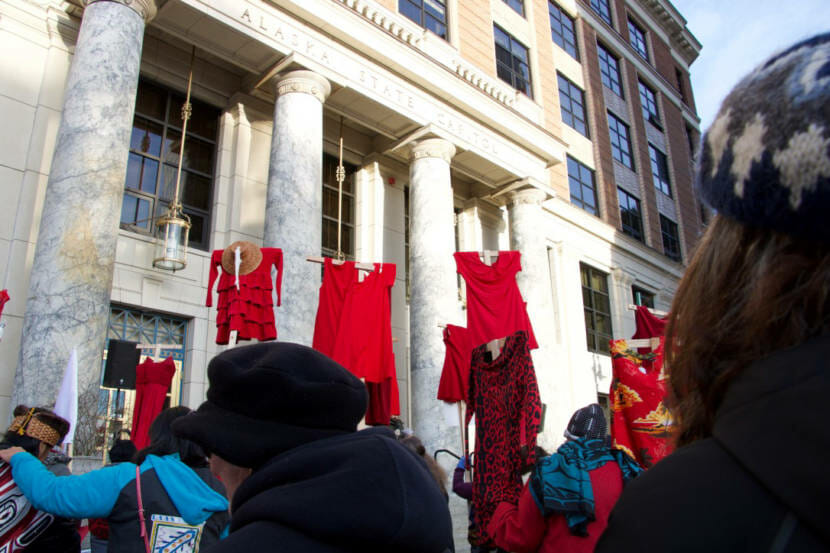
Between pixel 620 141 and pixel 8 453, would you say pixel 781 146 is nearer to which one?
pixel 8 453

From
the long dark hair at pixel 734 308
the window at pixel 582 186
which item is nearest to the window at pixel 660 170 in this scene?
the window at pixel 582 186

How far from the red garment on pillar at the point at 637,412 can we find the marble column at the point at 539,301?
→ 8086mm

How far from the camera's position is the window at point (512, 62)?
651 inches

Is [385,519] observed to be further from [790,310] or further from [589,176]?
[589,176]

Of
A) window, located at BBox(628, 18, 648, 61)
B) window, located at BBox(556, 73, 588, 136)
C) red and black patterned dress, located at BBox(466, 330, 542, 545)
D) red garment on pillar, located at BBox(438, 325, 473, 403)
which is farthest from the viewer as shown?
window, located at BBox(628, 18, 648, 61)

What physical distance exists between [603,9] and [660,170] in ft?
23.3

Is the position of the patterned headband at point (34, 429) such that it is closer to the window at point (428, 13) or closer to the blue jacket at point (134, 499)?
the blue jacket at point (134, 499)

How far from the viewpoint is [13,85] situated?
28.4ft

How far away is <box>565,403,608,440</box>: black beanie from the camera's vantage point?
3076 millimetres

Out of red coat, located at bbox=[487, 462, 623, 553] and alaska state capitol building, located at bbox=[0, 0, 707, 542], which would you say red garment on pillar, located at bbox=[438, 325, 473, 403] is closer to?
alaska state capitol building, located at bbox=[0, 0, 707, 542]

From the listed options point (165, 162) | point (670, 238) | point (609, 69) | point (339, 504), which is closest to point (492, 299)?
point (165, 162)

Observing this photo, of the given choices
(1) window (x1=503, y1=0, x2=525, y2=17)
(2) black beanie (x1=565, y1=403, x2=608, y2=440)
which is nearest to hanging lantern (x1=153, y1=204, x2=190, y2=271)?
(2) black beanie (x1=565, y1=403, x2=608, y2=440)

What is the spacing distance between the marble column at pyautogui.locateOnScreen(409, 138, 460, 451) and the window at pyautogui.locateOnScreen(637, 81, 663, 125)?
16074mm

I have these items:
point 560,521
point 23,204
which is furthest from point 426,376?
point 560,521
